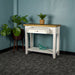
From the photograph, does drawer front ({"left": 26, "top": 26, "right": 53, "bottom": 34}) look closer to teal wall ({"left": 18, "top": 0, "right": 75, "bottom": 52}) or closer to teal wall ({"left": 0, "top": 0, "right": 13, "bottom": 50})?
teal wall ({"left": 18, "top": 0, "right": 75, "bottom": 52})

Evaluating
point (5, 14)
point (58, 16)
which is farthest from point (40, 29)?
point (5, 14)

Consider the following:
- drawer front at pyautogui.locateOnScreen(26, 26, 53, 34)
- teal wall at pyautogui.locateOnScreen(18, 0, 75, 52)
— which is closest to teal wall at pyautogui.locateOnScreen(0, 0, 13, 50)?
teal wall at pyautogui.locateOnScreen(18, 0, 75, 52)

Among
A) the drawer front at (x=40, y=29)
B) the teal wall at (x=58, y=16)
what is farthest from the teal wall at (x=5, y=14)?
the drawer front at (x=40, y=29)

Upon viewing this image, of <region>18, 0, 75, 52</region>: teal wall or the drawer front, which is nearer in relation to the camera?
the drawer front

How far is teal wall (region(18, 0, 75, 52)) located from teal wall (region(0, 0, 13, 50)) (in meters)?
0.50

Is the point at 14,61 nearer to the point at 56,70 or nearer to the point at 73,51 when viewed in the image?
the point at 56,70

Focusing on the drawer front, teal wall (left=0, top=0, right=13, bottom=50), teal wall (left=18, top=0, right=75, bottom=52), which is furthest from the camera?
teal wall (left=0, top=0, right=13, bottom=50)

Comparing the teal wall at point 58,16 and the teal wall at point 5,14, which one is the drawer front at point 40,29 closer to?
the teal wall at point 58,16

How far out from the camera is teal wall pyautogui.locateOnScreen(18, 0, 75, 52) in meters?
3.28

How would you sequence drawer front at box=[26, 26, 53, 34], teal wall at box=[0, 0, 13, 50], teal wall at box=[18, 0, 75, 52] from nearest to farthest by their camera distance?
drawer front at box=[26, 26, 53, 34]
teal wall at box=[18, 0, 75, 52]
teal wall at box=[0, 0, 13, 50]

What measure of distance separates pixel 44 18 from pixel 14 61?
1.51m

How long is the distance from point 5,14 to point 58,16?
4.91 feet

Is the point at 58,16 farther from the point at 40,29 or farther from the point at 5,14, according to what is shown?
the point at 5,14

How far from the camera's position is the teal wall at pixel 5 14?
3.39 m
